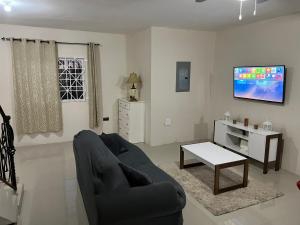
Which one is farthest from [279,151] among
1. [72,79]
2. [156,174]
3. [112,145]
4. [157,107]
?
[72,79]

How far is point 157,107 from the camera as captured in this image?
4.61m

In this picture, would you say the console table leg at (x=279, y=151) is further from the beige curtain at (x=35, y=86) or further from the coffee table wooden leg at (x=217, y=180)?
the beige curtain at (x=35, y=86)

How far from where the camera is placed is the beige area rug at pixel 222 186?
261cm

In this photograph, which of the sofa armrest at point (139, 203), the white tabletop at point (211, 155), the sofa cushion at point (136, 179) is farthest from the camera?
the white tabletop at point (211, 155)

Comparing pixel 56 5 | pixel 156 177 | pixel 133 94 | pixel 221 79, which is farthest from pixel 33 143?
pixel 221 79

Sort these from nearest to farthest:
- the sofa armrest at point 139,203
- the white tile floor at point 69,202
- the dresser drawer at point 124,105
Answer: the sofa armrest at point 139,203 < the white tile floor at point 69,202 < the dresser drawer at point 124,105

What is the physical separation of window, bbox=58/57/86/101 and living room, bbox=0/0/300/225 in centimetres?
2

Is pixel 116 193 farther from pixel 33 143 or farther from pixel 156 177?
pixel 33 143

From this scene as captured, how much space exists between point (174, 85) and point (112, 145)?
204 centimetres

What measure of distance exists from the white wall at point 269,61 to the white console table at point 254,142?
0.70 ft

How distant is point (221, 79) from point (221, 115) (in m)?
0.75

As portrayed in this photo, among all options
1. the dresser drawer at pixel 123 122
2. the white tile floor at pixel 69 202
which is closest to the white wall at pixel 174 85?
the dresser drawer at pixel 123 122

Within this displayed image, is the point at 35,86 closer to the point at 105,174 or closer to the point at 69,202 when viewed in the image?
the point at 69,202

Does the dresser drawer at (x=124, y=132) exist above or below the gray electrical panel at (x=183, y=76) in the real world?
below
